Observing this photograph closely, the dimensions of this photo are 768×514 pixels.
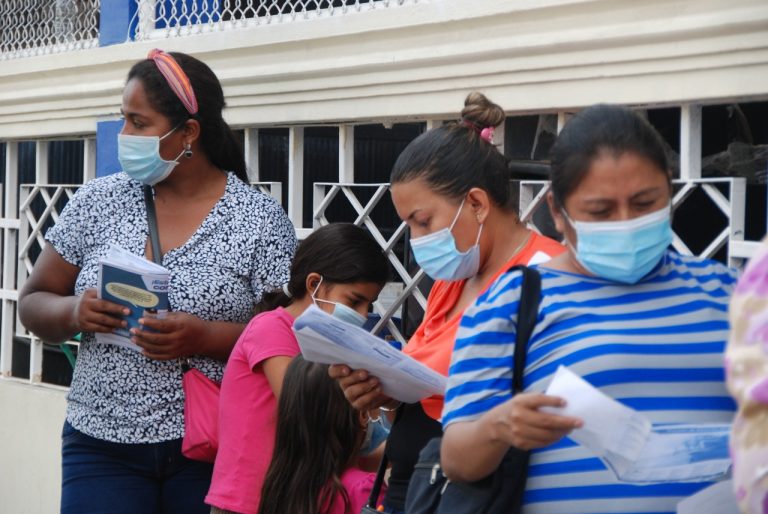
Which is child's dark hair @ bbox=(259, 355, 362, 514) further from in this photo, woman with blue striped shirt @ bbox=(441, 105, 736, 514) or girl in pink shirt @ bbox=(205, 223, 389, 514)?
woman with blue striped shirt @ bbox=(441, 105, 736, 514)

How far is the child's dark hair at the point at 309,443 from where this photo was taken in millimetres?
3252

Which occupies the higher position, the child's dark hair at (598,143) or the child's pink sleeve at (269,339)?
the child's dark hair at (598,143)

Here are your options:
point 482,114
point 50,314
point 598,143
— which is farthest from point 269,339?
point 598,143

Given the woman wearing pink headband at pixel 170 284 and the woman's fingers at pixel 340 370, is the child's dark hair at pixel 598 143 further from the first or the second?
the woman wearing pink headband at pixel 170 284

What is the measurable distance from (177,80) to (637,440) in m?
2.22

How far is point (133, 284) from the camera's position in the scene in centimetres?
350

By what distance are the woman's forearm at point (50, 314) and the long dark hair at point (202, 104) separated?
2.10 ft

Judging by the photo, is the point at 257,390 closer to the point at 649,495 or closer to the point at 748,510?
the point at 649,495

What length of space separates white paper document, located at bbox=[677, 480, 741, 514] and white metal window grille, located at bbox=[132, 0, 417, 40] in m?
3.02

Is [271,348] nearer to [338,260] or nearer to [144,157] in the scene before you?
[338,260]

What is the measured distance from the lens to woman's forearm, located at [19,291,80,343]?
3.73 m

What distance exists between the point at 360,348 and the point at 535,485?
0.54m

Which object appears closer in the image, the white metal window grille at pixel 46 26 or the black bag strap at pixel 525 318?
the black bag strap at pixel 525 318

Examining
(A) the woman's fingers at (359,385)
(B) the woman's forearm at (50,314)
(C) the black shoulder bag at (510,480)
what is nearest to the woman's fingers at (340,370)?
(A) the woman's fingers at (359,385)
